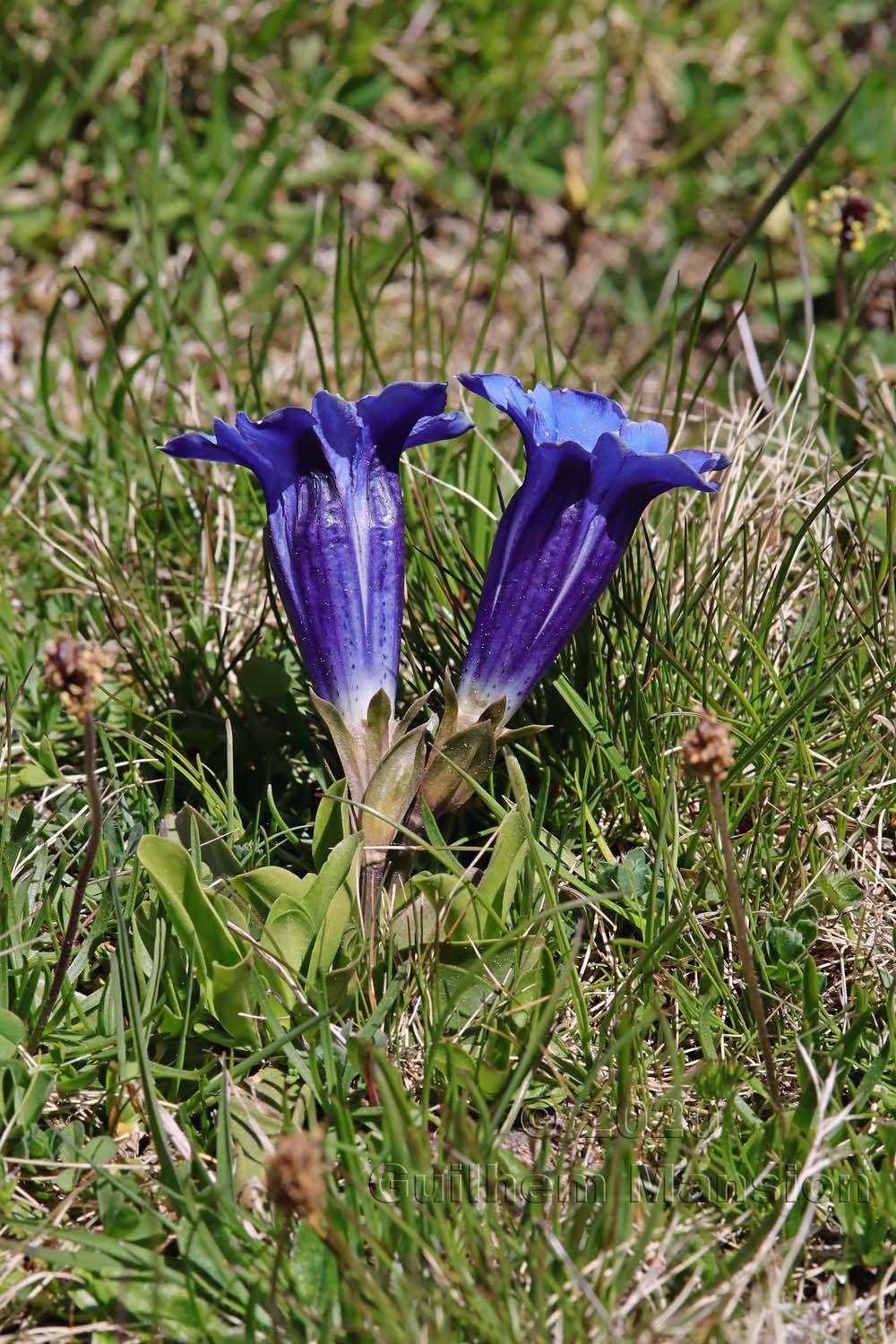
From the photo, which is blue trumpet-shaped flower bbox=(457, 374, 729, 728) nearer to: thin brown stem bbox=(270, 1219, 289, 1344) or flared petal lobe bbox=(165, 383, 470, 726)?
flared petal lobe bbox=(165, 383, 470, 726)

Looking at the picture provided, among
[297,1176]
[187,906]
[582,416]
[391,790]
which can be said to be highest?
[582,416]

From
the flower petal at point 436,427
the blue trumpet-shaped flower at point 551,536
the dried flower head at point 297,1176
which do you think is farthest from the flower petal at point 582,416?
the dried flower head at point 297,1176

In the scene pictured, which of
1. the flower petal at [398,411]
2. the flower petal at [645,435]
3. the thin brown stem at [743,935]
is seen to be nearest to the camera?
the thin brown stem at [743,935]

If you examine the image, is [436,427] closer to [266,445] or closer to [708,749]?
[266,445]

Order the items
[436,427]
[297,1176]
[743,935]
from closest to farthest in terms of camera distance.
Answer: [297,1176]
[743,935]
[436,427]

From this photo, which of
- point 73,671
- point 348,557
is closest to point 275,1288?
point 73,671

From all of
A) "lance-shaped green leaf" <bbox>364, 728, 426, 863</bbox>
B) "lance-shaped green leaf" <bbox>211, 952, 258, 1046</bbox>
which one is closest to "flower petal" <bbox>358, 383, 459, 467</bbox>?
"lance-shaped green leaf" <bbox>364, 728, 426, 863</bbox>

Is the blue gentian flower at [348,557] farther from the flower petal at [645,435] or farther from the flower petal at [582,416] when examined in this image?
the flower petal at [645,435]
